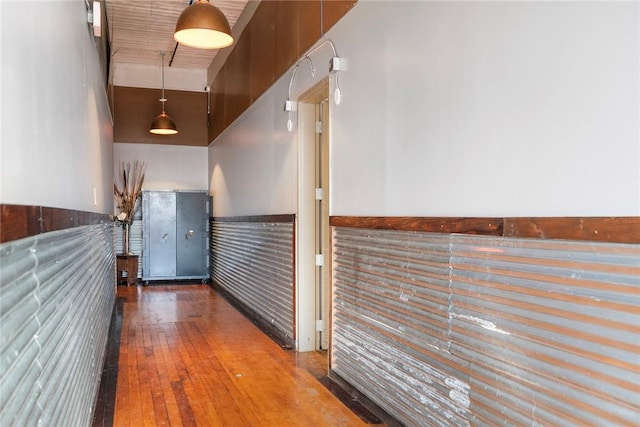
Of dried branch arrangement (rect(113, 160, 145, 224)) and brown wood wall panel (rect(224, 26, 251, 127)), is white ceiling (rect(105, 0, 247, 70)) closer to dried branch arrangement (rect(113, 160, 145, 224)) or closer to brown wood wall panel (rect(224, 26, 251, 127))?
brown wood wall panel (rect(224, 26, 251, 127))

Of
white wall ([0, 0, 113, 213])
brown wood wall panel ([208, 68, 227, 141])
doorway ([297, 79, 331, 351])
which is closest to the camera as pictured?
white wall ([0, 0, 113, 213])

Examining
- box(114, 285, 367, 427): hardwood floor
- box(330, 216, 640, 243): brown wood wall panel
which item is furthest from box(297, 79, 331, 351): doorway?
box(330, 216, 640, 243): brown wood wall panel

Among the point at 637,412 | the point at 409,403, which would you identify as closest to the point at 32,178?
the point at 637,412

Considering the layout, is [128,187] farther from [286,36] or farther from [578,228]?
[578,228]

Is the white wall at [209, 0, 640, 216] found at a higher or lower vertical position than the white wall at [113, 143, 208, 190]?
lower

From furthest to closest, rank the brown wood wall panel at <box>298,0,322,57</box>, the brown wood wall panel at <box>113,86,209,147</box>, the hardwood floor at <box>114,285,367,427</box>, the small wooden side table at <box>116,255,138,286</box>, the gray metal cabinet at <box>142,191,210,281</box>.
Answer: the brown wood wall panel at <box>113,86,209,147</box>
the gray metal cabinet at <box>142,191,210,281</box>
the small wooden side table at <box>116,255,138,286</box>
the brown wood wall panel at <box>298,0,322,57</box>
the hardwood floor at <box>114,285,367,427</box>

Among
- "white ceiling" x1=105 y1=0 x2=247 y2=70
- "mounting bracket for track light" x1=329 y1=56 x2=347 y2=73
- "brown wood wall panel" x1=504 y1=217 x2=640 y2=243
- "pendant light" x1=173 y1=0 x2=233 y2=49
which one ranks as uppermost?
"white ceiling" x1=105 y1=0 x2=247 y2=70

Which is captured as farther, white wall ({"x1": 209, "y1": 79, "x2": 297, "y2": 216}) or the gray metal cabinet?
the gray metal cabinet

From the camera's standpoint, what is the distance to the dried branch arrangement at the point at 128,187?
9.27 meters

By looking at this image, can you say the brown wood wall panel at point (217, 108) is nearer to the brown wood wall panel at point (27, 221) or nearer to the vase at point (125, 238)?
the vase at point (125, 238)

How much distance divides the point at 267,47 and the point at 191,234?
15.0 feet

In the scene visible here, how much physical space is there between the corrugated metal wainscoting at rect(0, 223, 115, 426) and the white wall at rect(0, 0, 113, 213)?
17cm

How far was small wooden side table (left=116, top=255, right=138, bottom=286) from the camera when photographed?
29.5 ft

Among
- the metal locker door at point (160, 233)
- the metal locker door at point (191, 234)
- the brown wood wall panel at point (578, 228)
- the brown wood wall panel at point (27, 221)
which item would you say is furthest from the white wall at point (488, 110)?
the metal locker door at point (160, 233)
